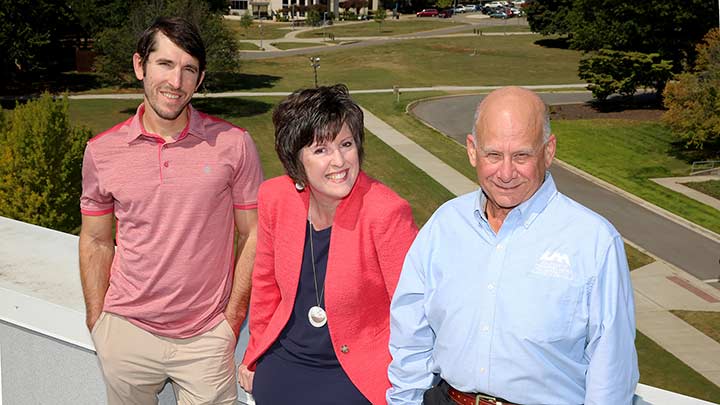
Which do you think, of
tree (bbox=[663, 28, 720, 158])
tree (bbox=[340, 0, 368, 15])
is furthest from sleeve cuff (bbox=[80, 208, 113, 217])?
tree (bbox=[340, 0, 368, 15])

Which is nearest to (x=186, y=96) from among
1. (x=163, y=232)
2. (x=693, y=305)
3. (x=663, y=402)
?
(x=163, y=232)

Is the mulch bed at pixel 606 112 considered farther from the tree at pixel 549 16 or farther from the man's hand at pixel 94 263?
the man's hand at pixel 94 263

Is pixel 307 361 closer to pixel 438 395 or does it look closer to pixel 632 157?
pixel 438 395

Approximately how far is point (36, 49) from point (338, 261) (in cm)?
4483

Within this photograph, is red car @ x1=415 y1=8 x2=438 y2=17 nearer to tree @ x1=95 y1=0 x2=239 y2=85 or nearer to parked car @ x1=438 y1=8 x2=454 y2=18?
parked car @ x1=438 y1=8 x2=454 y2=18

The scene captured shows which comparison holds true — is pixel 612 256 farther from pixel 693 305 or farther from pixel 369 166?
pixel 369 166

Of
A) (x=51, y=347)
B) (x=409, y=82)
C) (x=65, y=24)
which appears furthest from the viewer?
(x=409, y=82)

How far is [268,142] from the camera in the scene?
38375 mm

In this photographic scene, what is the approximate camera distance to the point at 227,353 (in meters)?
4.07

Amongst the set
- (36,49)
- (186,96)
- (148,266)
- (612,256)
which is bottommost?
(36,49)

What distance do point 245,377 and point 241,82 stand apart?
50847 mm

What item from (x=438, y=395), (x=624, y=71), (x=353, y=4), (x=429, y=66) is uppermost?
(x=438, y=395)

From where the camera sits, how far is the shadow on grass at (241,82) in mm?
50784

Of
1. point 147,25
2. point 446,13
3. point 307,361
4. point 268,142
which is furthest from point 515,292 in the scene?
point 446,13
